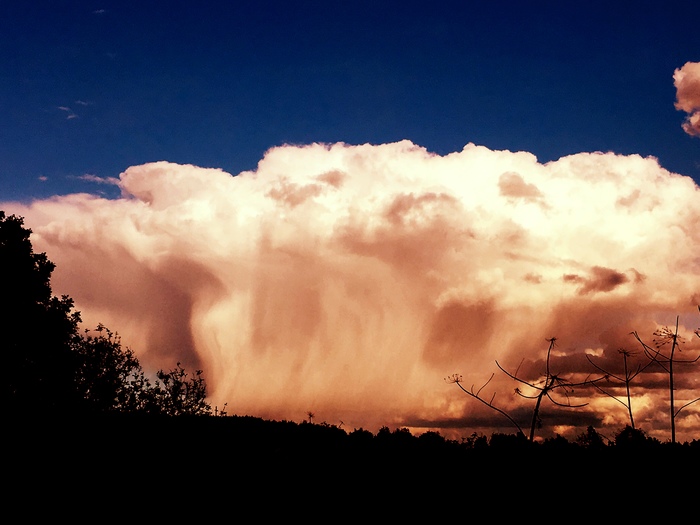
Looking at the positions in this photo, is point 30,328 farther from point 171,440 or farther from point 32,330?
point 171,440

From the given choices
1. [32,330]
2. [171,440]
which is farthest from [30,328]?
[171,440]

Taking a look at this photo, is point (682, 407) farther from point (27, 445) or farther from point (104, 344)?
point (104, 344)

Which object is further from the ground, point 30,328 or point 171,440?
point 30,328

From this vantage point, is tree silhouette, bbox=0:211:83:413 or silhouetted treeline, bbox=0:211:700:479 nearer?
silhouetted treeline, bbox=0:211:700:479

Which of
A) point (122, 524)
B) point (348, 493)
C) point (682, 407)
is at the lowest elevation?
point (122, 524)

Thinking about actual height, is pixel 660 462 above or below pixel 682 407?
below

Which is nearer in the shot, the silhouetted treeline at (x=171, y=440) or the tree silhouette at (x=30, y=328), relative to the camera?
the silhouetted treeline at (x=171, y=440)

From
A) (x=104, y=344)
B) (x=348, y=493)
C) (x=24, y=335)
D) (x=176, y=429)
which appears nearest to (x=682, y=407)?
(x=348, y=493)

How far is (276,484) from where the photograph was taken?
20266 mm

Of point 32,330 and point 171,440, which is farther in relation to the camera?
point 32,330

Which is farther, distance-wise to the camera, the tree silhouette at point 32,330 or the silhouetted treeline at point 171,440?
the tree silhouette at point 32,330

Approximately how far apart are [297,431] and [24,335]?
88.0ft

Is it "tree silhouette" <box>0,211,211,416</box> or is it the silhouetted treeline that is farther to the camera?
"tree silhouette" <box>0,211,211,416</box>


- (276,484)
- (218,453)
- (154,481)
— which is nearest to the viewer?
(276,484)
